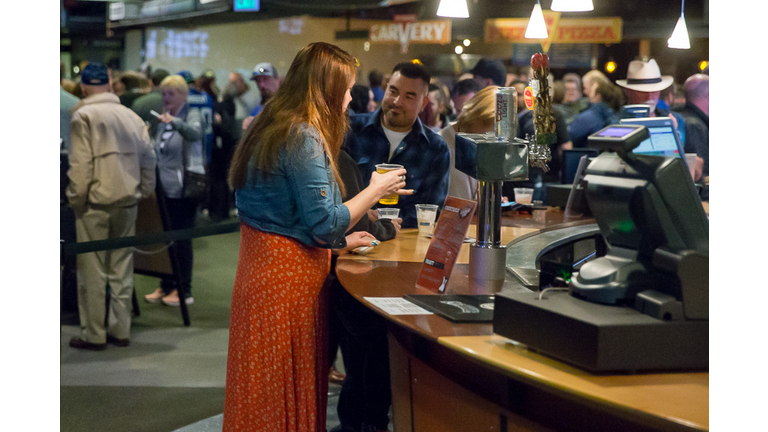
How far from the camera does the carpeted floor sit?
3637mm

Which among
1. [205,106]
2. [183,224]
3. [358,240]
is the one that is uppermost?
[205,106]

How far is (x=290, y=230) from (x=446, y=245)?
530mm

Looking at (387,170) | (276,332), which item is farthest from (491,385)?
(387,170)

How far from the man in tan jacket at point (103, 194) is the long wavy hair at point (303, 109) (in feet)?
8.79

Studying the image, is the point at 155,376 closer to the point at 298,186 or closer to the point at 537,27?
the point at 298,186

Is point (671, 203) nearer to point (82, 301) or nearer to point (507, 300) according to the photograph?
point (507, 300)

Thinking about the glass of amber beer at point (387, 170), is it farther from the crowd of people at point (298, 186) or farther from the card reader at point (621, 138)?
the card reader at point (621, 138)

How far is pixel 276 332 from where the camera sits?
237 centimetres

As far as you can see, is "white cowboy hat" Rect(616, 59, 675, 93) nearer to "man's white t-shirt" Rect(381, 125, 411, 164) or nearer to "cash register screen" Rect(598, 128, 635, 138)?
"man's white t-shirt" Rect(381, 125, 411, 164)

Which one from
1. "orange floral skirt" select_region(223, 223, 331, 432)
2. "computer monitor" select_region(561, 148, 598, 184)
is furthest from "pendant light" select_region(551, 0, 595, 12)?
"orange floral skirt" select_region(223, 223, 331, 432)

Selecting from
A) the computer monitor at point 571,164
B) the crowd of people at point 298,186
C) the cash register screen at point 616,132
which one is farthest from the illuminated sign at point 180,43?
the cash register screen at point 616,132

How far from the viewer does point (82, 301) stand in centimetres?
482

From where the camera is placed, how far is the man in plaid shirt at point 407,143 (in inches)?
146
